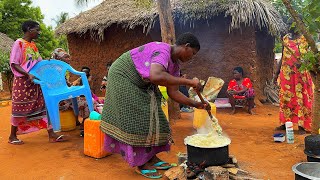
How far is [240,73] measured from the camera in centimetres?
704

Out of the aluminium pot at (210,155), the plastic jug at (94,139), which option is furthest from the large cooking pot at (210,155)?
the plastic jug at (94,139)

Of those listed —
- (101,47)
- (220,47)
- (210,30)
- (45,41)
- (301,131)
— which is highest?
(45,41)

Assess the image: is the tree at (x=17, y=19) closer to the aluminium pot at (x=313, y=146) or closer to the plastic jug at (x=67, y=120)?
the plastic jug at (x=67, y=120)

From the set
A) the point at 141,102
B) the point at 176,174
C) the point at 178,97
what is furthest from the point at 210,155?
the point at 141,102

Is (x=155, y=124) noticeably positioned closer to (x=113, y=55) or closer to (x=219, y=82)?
(x=219, y=82)

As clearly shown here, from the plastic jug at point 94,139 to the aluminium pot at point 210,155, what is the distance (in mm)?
1344

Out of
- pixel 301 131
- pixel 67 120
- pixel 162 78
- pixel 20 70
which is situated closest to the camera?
pixel 162 78

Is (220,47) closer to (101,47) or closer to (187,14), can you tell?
(187,14)

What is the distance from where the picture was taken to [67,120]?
5285 millimetres

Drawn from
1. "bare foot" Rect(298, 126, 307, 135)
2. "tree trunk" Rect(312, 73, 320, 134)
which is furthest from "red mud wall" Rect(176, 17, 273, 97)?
"tree trunk" Rect(312, 73, 320, 134)

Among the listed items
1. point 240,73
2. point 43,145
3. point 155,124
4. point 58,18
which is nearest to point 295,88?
point 240,73

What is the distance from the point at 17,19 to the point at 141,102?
19.9 meters

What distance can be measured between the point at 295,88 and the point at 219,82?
7.06 ft

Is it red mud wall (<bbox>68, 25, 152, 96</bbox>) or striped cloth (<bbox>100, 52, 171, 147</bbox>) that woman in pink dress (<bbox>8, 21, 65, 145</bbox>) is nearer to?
striped cloth (<bbox>100, 52, 171, 147</bbox>)
